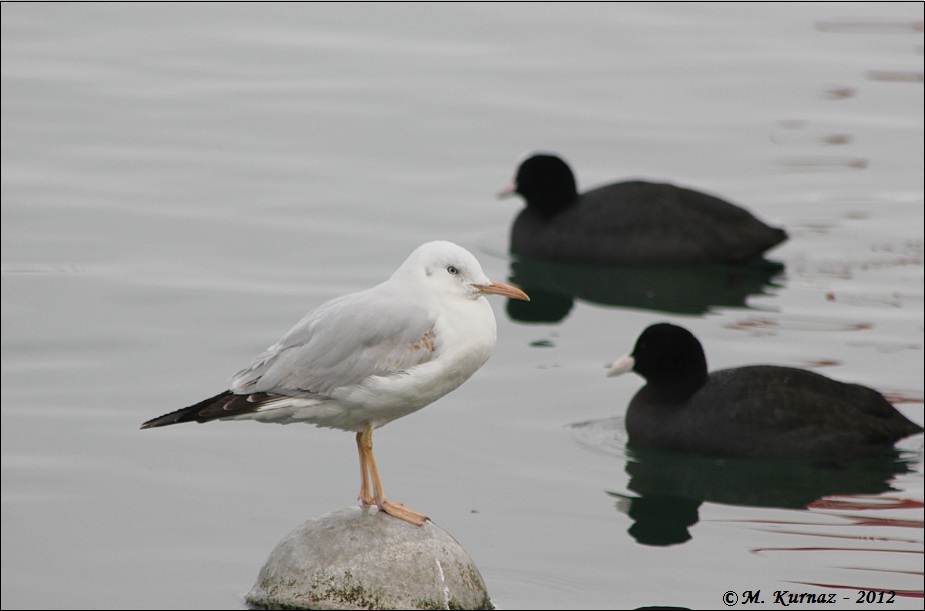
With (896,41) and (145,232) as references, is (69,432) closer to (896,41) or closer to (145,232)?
(145,232)

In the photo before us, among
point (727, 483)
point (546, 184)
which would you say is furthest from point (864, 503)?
point (546, 184)

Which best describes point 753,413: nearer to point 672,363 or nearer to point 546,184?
point 672,363

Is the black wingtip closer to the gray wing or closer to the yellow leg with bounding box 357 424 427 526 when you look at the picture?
the gray wing

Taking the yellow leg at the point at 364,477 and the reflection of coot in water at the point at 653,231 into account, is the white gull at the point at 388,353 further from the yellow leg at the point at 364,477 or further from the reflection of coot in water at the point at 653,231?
the reflection of coot in water at the point at 653,231

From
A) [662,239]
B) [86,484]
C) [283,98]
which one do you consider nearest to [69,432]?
[86,484]

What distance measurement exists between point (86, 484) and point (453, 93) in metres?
12.3

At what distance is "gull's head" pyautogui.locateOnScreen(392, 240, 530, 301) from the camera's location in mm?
7820

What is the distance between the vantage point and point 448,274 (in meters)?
7.87

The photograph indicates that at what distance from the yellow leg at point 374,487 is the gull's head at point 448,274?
78 cm

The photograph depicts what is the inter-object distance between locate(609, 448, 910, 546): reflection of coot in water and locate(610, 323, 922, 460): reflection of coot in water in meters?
0.08

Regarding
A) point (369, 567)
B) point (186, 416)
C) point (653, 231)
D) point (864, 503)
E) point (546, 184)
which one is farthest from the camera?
point (546, 184)

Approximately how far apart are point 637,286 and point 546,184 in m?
1.56

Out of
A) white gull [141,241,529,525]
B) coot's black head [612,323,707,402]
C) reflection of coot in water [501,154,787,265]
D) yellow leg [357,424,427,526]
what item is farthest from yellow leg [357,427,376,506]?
reflection of coot in water [501,154,787,265]

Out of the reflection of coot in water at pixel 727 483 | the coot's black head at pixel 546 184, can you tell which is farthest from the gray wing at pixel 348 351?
the coot's black head at pixel 546 184
